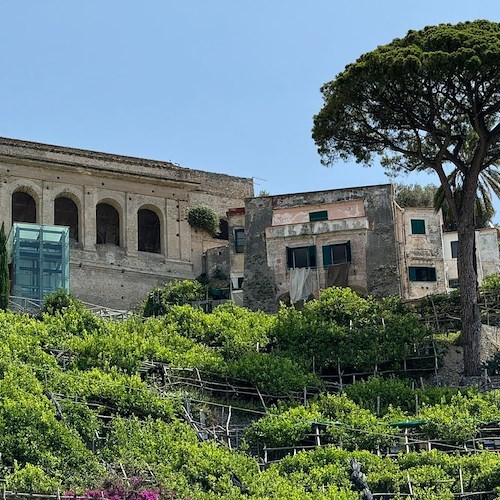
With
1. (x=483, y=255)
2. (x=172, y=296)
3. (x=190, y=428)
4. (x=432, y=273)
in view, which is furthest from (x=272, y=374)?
(x=483, y=255)

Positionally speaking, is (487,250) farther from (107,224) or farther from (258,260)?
(107,224)

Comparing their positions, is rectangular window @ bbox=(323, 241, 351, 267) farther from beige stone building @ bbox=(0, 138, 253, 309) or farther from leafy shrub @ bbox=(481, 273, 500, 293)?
leafy shrub @ bbox=(481, 273, 500, 293)

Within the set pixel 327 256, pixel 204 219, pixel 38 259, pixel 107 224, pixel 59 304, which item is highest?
pixel 204 219

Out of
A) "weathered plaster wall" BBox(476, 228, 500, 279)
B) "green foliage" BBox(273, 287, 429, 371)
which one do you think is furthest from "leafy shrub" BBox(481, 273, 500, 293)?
"weathered plaster wall" BBox(476, 228, 500, 279)

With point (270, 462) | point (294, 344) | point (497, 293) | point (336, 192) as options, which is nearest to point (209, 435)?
point (270, 462)

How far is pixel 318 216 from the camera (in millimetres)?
56562

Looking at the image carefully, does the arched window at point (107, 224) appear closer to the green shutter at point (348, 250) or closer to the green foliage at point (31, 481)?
the green shutter at point (348, 250)

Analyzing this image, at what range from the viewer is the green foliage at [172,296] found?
171ft

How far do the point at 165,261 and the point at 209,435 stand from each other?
25.1 metres

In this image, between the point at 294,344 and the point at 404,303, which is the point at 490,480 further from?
the point at 404,303

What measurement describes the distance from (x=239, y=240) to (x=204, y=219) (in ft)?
12.9

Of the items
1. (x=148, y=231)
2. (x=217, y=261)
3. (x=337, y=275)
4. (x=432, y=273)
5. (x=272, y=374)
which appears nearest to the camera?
(x=272, y=374)

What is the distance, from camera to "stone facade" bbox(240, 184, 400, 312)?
5469 cm

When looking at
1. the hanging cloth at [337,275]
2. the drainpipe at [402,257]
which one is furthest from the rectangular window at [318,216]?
the drainpipe at [402,257]
